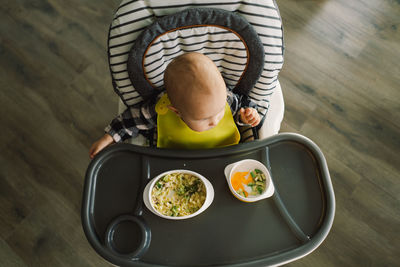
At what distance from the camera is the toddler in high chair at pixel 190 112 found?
2.18ft

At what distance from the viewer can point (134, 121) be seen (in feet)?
2.94

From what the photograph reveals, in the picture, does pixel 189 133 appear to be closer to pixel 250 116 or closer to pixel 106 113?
pixel 250 116

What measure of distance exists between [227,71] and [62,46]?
1219mm

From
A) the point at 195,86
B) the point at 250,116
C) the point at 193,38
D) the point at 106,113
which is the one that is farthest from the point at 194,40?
the point at 106,113

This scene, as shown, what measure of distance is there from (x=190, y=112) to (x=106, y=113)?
95 cm

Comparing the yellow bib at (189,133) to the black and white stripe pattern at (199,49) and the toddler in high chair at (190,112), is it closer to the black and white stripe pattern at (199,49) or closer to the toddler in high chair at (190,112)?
the toddler in high chair at (190,112)

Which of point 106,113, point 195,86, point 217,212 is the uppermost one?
point 195,86

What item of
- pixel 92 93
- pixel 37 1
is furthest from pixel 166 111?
pixel 37 1

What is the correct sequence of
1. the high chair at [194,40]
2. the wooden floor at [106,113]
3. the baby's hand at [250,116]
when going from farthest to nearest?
1. the wooden floor at [106,113]
2. the baby's hand at [250,116]
3. the high chair at [194,40]

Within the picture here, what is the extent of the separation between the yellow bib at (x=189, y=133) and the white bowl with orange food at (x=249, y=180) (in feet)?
0.48

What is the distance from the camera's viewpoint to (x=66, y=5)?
1.74 metres

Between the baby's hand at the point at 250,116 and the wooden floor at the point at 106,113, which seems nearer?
the baby's hand at the point at 250,116

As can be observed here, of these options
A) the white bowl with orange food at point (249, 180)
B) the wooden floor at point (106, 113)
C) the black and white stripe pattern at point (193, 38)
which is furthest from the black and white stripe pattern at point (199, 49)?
the wooden floor at point (106, 113)

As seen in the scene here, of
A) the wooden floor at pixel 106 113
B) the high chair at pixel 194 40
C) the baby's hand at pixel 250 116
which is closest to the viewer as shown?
the high chair at pixel 194 40
